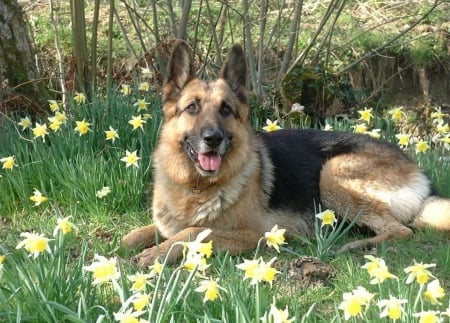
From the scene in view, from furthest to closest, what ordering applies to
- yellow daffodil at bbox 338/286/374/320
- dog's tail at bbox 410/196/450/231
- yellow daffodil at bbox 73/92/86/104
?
yellow daffodil at bbox 73/92/86/104 < dog's tail at bbox 410/196/450/231 < yellow daffodil at bbox 338/286/374/320

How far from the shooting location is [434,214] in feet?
16.9

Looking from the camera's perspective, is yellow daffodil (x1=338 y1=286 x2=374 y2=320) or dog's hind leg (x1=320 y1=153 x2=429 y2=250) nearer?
yellow daffodil (x1=338 y1=286 x2=374 y2=320)

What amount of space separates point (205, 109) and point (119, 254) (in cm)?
115

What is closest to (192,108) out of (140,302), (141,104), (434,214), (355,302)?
(141,104)

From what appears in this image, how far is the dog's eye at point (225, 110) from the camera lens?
16.0ft

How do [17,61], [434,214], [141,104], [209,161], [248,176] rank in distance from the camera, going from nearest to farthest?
[209,161], [248,176], [434,214], [141,104], [17,61]

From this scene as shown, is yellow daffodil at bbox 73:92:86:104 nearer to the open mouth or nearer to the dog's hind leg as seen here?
the open mouth

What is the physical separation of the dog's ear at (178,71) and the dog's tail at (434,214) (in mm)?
1996

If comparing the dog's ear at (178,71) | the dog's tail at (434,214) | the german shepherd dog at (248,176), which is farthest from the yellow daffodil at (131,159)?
the dog's tail at (434,214)

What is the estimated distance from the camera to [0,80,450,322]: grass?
2881 millimetres

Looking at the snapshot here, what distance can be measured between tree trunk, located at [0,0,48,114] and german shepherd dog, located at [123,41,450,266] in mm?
2424

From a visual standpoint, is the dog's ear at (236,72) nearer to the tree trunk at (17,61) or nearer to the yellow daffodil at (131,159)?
the yellow daffodil at (131,159)

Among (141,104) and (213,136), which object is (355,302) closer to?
(213,136)

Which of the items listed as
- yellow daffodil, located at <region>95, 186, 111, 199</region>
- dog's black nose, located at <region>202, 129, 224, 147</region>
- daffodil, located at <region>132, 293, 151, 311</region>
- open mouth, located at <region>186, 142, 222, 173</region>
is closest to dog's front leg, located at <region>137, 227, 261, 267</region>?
open mouth, located at <region>186, 142, 222, 173</region>
